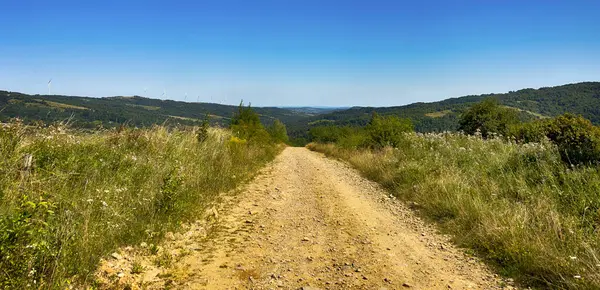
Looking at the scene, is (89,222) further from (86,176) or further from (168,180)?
(168,180)

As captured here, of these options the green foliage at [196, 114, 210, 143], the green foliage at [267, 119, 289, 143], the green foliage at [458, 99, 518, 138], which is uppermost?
the green foliage at [458, 99, 518, 138]

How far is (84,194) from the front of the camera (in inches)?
163

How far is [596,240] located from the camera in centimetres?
390

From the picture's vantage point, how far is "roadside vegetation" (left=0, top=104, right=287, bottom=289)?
271cm

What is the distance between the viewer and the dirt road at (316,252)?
3.62 metres

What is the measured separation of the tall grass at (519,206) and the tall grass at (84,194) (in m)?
5.00

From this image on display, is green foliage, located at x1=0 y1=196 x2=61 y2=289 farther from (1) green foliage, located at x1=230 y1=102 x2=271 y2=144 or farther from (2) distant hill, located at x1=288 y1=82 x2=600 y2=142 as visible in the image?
(2) distant hill, located at x1=288 y1=82 x2=600 y2=142

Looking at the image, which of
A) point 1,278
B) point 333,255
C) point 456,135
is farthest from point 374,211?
point 456,135

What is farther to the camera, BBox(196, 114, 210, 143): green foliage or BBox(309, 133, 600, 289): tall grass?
BBox(196, 114, 210, 143): green foliage

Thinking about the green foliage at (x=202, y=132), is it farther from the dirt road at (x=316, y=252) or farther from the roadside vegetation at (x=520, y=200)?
the roadside vegetation at (x=520, y=200)

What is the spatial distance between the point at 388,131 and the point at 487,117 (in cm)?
3508

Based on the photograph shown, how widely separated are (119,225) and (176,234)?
98cm

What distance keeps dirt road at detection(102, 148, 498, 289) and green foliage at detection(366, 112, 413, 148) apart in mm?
9227

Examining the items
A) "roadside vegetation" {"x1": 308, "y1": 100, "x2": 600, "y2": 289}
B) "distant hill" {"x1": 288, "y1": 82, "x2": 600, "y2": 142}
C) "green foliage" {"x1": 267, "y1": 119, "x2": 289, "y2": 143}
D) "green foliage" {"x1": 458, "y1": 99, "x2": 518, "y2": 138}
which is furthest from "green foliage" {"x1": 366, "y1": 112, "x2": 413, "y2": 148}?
"distant hill" {"x1": 288, "y1": 82, "x2": 600, "y2": 142}
